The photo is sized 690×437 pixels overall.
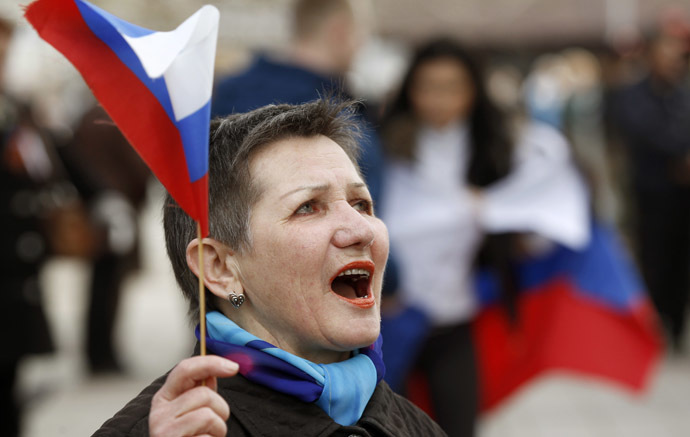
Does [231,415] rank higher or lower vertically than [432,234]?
higher

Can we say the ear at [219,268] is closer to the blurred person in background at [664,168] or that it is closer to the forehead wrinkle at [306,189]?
the forehead wrinkle at [306,189]

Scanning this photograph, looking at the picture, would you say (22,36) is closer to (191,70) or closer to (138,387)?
(138,387)

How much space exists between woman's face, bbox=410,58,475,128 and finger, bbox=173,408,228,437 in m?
2.97

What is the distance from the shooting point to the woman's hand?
1528 millimetres

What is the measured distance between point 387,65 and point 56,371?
8359 mm

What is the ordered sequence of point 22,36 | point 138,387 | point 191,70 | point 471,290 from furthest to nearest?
point 138,387
point 22,36
point 471,290
point 191,70

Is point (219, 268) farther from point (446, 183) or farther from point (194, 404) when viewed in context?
point (446, 183)

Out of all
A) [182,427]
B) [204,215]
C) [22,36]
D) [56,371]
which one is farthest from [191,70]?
[56,371]

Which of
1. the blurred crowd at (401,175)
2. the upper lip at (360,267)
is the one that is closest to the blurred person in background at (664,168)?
the blurred crowd at (401,175)

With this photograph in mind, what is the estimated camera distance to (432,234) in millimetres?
4258

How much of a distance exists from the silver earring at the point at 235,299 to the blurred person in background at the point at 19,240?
285 cm

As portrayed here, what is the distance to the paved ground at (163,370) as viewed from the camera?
5.79 metres

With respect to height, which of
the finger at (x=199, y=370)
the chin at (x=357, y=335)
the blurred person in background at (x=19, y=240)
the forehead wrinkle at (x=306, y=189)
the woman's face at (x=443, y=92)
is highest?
the forehead wrinkle at (x=306, y=189)

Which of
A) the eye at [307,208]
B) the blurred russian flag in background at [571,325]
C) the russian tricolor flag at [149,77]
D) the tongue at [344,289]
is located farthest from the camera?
the blurred russian flag in background at [571,325]
